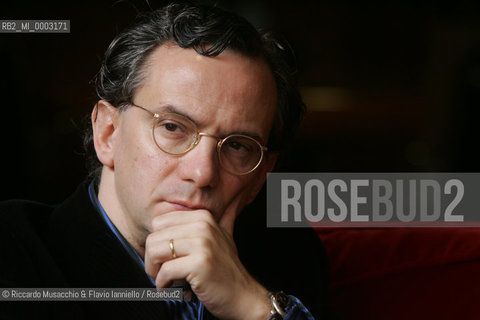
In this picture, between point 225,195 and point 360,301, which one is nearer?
point 225,195

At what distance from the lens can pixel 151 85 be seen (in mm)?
1292

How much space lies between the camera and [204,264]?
43.5 inches

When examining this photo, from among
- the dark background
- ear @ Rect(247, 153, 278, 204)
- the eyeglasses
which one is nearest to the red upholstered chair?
ear @ Rect(247, 153, 278, 204)

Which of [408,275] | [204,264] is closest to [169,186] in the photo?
[204,264]

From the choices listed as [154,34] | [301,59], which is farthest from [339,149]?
[154,34]

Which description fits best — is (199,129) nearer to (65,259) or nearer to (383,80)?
(65,259)

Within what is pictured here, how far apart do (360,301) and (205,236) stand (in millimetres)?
642

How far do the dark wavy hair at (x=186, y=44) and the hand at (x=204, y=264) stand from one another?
36 cm

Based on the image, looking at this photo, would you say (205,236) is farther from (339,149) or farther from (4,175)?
(339,149)

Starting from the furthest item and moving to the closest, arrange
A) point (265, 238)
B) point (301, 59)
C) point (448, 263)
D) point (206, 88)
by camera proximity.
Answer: point (301, 59) < point (265, 238) < point (448, 263) < point (206, 88)

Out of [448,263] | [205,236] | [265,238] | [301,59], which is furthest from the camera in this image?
[301,59]

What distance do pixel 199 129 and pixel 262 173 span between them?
0.32 m

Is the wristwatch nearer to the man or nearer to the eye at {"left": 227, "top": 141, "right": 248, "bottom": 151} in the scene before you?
the man

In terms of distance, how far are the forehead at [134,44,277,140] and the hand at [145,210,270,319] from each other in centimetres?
23
